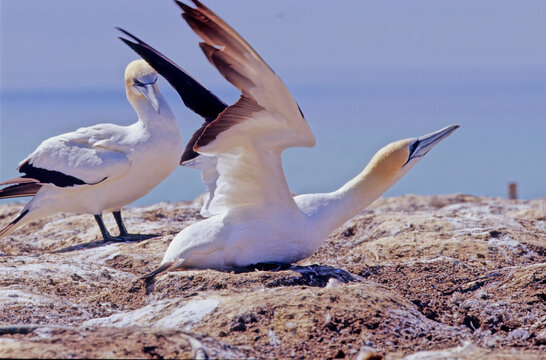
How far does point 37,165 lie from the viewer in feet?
31.4

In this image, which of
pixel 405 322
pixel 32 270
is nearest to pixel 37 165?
pixel 32 270

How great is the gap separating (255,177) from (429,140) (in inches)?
70.1

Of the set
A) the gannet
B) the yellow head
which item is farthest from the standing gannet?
the yellow head

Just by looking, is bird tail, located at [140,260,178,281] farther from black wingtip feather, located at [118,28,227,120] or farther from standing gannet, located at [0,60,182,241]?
standing gannet, located at [0,60,182,241]

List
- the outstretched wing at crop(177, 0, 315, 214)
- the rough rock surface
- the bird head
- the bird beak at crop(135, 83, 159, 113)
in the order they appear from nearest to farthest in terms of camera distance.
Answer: the rough rock surface, the outstretched wing at crop(177, 0, 315, 214), the bird beak at crop(135, 83, 159, 113), the bird head

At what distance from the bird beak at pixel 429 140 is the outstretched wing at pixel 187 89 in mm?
1677

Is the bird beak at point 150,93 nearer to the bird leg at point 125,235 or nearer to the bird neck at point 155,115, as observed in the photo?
the bird neck at point 155,115

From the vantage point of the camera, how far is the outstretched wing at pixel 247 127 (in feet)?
17.7

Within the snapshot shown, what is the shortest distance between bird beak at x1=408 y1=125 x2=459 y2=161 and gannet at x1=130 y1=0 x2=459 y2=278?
0.01 meters

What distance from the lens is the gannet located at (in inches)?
214

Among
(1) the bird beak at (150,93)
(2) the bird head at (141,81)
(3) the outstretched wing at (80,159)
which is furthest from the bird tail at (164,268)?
(2) the bird head at (141,81)

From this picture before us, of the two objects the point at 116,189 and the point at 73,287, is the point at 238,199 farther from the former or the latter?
the point at 116,189

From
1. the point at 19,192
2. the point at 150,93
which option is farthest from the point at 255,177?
the point at 19,192

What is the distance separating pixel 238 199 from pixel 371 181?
1164 mm
